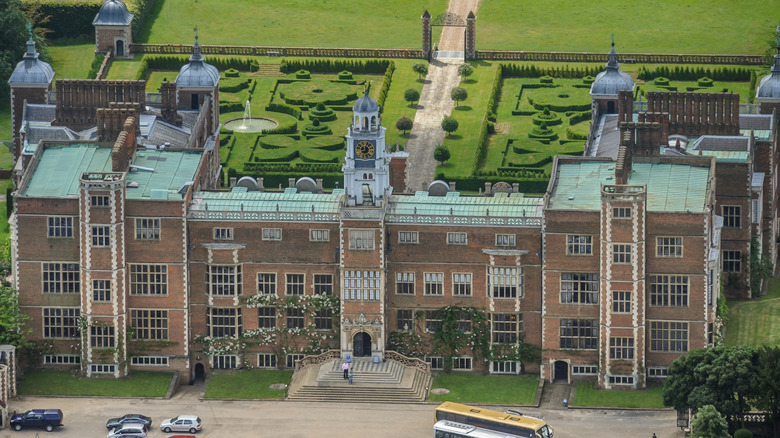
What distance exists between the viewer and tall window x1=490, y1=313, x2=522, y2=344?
198012 mm

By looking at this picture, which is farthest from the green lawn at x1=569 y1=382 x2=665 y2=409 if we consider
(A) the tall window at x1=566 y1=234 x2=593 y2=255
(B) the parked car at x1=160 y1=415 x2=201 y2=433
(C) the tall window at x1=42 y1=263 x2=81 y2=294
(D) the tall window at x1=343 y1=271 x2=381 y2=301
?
(C) the tall window at x1=42 y1=263 x2=81 y2=294

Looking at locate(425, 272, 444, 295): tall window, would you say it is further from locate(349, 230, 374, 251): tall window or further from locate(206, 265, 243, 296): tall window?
locate(206, 265, 243, 296): tall window

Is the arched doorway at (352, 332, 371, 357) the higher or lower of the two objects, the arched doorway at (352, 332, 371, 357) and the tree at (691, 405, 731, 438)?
the higher

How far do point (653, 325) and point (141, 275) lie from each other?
39.6 meters

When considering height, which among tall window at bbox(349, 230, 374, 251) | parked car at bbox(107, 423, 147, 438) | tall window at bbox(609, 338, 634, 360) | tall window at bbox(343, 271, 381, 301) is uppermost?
tall window at bbox(349, 230, 374, 251)

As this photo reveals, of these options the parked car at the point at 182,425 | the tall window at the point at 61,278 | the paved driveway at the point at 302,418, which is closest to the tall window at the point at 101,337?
the tall window at the point at 61,278

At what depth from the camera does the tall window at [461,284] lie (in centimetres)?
19750

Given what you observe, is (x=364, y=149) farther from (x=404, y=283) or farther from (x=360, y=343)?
(x=360, y=343)

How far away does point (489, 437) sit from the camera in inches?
7205

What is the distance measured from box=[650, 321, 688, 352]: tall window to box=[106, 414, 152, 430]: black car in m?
38.9

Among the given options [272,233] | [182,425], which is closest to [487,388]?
[272,233]

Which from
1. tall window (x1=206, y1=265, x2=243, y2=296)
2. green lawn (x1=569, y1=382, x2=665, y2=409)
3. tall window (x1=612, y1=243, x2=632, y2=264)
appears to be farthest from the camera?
tall window (x1=206, y1=265, x2=243, y2=296)

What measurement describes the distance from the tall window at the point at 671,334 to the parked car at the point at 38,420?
1792 inches

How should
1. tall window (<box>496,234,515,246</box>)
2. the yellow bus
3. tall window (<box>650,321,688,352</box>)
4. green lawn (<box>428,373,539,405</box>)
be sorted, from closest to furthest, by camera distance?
the yellow bus, green lawn (<box>428,373,539,405</box>), tall window (<box>650,321,688,352</box>), tall window (<box>496,234,515,246</box>)
